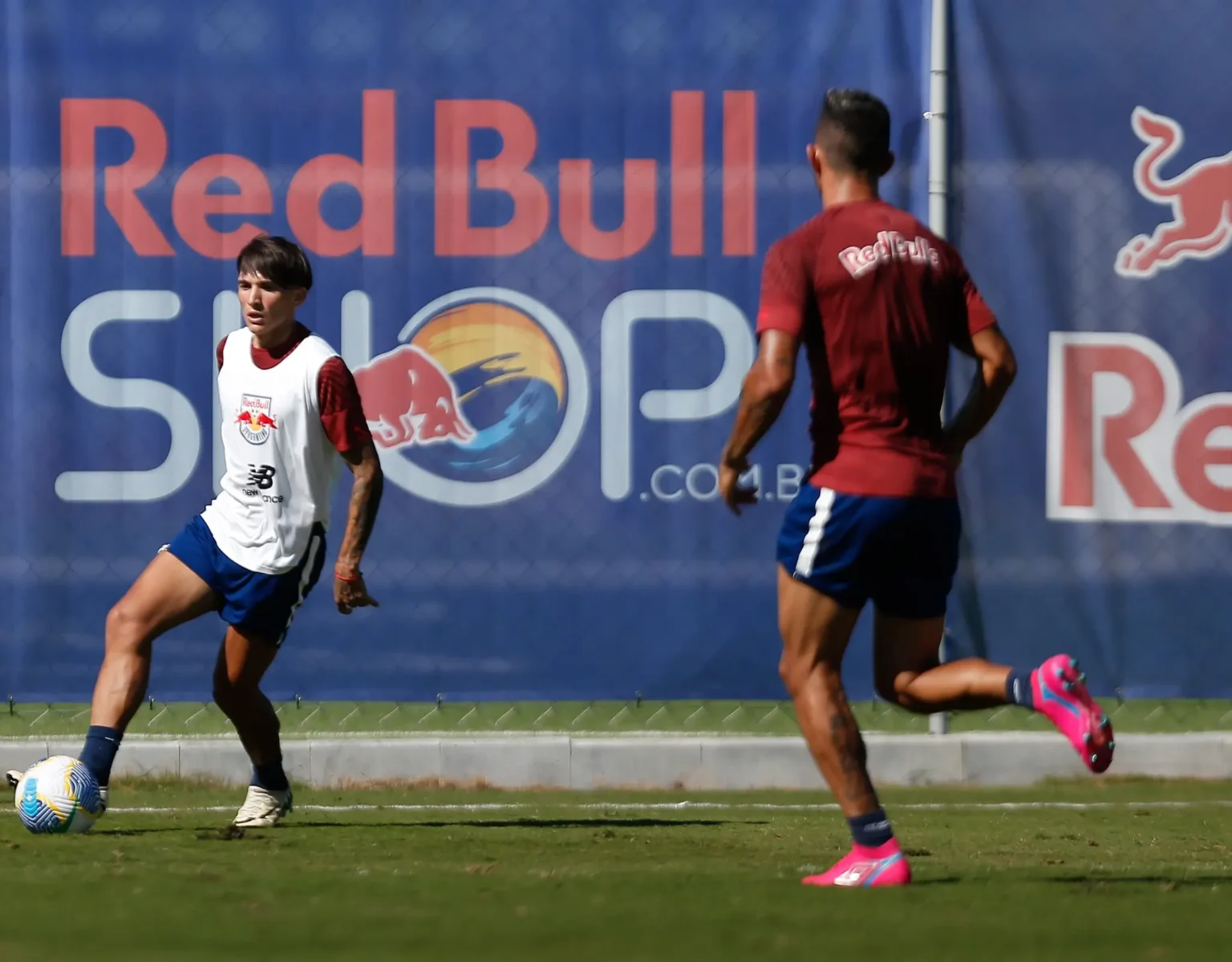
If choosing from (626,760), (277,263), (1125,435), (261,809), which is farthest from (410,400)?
(1125,435)

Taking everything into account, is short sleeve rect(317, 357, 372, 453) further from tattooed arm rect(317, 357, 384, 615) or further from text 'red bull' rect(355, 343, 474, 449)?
text 'red bull' rect(355, 343, 474, 449)

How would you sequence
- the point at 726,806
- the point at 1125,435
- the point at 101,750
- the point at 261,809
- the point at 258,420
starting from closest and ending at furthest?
the point at 101,750, the point at 258,420, the point at 261,809, the point at 726,806, the point at 1125,435

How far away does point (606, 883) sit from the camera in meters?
4.48

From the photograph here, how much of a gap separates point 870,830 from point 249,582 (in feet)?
6.71

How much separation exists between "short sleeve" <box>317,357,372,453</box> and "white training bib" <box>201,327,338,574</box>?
0.09 feet

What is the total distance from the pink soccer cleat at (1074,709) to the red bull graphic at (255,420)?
2308 millimetres

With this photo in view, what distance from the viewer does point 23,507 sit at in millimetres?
7340

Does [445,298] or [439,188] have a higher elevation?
[439,188]

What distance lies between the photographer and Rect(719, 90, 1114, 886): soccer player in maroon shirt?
4504 millimetres

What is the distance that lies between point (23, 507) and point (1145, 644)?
4.02m

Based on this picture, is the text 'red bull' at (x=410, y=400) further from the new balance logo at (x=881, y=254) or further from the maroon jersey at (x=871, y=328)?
the new balance logo at (x=881, y=254)

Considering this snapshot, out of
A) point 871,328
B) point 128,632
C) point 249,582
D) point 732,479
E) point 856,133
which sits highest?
point 856,133

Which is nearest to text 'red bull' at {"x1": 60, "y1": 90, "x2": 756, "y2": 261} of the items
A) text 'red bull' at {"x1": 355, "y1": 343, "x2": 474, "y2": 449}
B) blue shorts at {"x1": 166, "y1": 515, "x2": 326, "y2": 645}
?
text 'red bull' at {"x1": 355, "y1": 343, "x2": 474, "y2": 449}

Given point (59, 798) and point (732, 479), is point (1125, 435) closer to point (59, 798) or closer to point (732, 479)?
point (732, 479)
